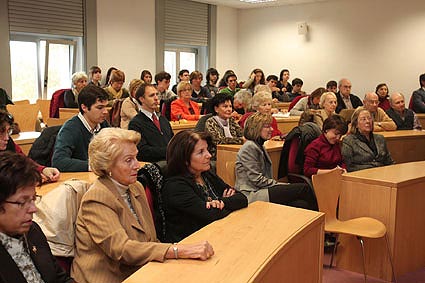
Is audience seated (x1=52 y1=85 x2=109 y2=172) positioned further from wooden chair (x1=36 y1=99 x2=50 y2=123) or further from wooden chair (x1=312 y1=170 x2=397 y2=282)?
wooden chair (x1=36 y1=99 x2=50 y2=123)

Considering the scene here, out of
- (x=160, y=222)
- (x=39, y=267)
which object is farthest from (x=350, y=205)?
(x=39, y=267)

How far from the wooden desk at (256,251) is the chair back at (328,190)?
0.89m

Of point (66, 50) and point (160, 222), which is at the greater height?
point (66, 50)

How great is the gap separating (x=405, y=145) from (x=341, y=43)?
631 centimetres

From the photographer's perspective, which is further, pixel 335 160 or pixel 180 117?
pixel 180 117

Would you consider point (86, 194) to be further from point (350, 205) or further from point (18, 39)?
point (18, 39)

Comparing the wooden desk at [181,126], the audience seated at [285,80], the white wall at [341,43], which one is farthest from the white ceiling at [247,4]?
the wooden desk at [181,126]

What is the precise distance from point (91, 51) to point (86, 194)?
837cm

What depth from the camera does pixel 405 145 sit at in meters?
6.22

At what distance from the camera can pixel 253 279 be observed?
5.82ft

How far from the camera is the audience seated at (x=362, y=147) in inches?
190

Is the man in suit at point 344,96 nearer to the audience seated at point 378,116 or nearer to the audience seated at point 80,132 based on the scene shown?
the audience seated at point 378,116

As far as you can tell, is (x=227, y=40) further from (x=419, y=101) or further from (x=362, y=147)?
(x=362, y=147)

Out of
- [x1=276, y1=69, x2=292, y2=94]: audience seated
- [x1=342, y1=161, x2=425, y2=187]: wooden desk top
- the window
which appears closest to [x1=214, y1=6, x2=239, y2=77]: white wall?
[x1=276, y1=69, x2=292, y2=94]: audience seated
